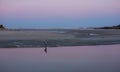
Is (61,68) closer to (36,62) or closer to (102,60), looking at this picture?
(36,62)

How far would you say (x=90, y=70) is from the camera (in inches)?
199

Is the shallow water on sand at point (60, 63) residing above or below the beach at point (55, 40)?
below

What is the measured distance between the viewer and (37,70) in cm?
507

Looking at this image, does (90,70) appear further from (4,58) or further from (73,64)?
(4,58)

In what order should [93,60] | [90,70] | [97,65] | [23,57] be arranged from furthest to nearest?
1. [23,57]
2. [93,60]
3. [97,65]
4. [90,70]

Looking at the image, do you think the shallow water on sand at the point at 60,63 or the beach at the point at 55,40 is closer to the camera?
the shallow water on sand at the point at 60,63

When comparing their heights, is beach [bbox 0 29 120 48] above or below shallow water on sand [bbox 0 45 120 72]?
above

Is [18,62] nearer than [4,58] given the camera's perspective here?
Yes

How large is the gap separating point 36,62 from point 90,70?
3.99 ft

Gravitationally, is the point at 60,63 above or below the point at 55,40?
below

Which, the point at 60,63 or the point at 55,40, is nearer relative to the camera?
the point at 60,63

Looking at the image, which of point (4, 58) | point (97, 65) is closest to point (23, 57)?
point (4, 58)

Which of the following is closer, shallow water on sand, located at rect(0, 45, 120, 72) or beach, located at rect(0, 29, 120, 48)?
shallow water on sand, located at rect(0, 45, 120, 72)

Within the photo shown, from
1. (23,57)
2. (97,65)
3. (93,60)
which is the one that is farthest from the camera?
(23,57)
